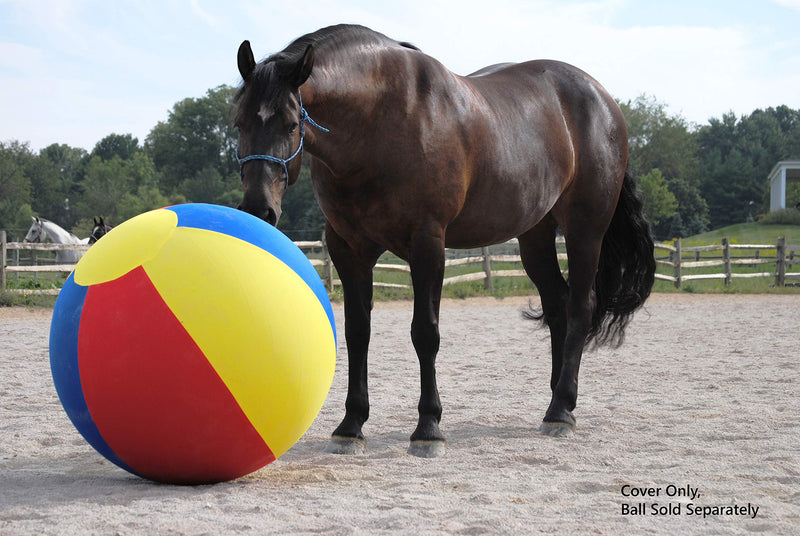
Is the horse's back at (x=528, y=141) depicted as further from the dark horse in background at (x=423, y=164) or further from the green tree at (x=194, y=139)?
the green tree at (x=194, y=139)

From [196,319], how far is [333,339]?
0.73 meters

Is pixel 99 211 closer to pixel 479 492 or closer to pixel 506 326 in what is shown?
pixel 506 326

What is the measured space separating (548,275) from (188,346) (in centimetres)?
318

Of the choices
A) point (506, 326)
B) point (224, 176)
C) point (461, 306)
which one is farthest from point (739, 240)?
point (224, 176)

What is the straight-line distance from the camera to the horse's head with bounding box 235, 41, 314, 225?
128 inches

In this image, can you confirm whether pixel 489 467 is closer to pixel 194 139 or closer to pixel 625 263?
pixel 625 263

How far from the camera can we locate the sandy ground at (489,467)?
2660 millimetres

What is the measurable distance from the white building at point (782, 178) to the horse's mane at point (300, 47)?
1951 inches

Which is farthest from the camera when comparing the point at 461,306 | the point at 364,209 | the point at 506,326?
the point at 461,306

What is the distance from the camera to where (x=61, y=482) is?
3.30 metres

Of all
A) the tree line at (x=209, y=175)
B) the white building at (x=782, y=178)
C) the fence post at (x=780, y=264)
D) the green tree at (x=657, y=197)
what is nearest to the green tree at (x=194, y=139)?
the tree line at (x=209, y=175)

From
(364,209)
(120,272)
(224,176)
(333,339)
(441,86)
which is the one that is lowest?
(333,339)

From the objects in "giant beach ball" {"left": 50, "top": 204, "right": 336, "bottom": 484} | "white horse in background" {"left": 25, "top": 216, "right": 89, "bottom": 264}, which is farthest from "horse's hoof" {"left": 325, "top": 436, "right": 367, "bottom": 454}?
"white horse in background" {"left": 25, "top": 216, "right": 89, "bottom": 264}

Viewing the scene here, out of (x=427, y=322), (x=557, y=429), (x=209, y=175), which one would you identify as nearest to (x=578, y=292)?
(x=557, y=429)
